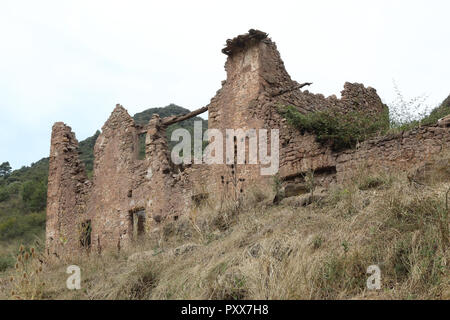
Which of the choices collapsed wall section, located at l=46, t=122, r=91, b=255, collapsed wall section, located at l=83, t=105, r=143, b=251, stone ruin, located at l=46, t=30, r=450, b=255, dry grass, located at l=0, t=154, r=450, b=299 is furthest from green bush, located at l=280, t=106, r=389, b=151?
collapsed wall section, located at l=46, t=122, r=91, b=255

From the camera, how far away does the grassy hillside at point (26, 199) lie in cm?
2484

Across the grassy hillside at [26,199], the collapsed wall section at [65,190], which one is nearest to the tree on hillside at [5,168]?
the grassy hillside at [26,199]

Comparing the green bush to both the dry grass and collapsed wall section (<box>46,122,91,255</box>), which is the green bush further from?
collapsed wall section (<box>46,122,91,255</box>)

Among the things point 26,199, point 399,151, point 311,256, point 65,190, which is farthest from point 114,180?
point 26,199

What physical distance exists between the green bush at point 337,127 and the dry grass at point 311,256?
4.06 feet

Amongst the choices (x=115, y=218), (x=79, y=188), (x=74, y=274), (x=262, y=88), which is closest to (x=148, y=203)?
(x=115, y=218)

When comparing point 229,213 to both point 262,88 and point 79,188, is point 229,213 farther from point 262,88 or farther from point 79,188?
point 79,188

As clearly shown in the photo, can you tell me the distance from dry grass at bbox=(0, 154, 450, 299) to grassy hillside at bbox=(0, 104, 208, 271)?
1524cm

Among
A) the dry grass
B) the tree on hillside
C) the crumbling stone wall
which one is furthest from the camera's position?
the tree on hillside

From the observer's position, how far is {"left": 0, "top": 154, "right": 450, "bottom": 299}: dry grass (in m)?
4.99

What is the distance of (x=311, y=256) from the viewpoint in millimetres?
5531

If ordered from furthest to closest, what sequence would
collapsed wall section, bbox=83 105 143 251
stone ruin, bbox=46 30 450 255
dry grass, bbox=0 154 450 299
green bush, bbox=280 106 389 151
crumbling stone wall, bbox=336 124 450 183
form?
collapsed wall section, bbox=83 105 143 251
green bush, bbox=280 106 389 151
stone ruin, bbox=46 30 450 255
crumbling stone wall, bbox=336 124 450 183
dry grass, bbox=0 154 450 299

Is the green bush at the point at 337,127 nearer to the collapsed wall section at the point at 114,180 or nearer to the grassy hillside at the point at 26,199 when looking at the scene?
the collapsed wall section at the point at 114,180

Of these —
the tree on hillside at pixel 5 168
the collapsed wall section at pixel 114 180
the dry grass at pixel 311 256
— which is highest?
the tree on hillside at pixel 5 168
